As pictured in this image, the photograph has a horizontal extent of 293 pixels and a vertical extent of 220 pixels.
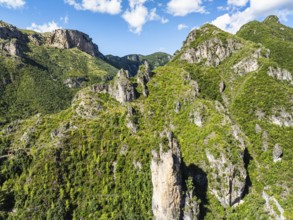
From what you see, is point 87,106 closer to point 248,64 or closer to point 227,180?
point 227,180

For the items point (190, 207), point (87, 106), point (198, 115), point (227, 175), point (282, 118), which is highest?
point (87, 106)

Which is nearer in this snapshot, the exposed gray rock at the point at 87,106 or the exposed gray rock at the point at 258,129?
the exposed gray rock at the point at 258,129

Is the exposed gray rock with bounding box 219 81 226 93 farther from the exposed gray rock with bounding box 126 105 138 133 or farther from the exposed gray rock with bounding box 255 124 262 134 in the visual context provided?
the exposed gray rock with bounding box 126 105 138 133

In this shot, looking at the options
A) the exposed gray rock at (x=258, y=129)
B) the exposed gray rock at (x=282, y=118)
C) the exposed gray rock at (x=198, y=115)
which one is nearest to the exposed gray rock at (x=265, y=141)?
the exposed gray rock at (x=258, y=129)

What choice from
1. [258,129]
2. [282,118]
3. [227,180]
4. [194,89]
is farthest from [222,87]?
[227,180]

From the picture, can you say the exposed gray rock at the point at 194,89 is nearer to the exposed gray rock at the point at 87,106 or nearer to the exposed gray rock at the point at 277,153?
the exposed gray rock at the point at 277,153
